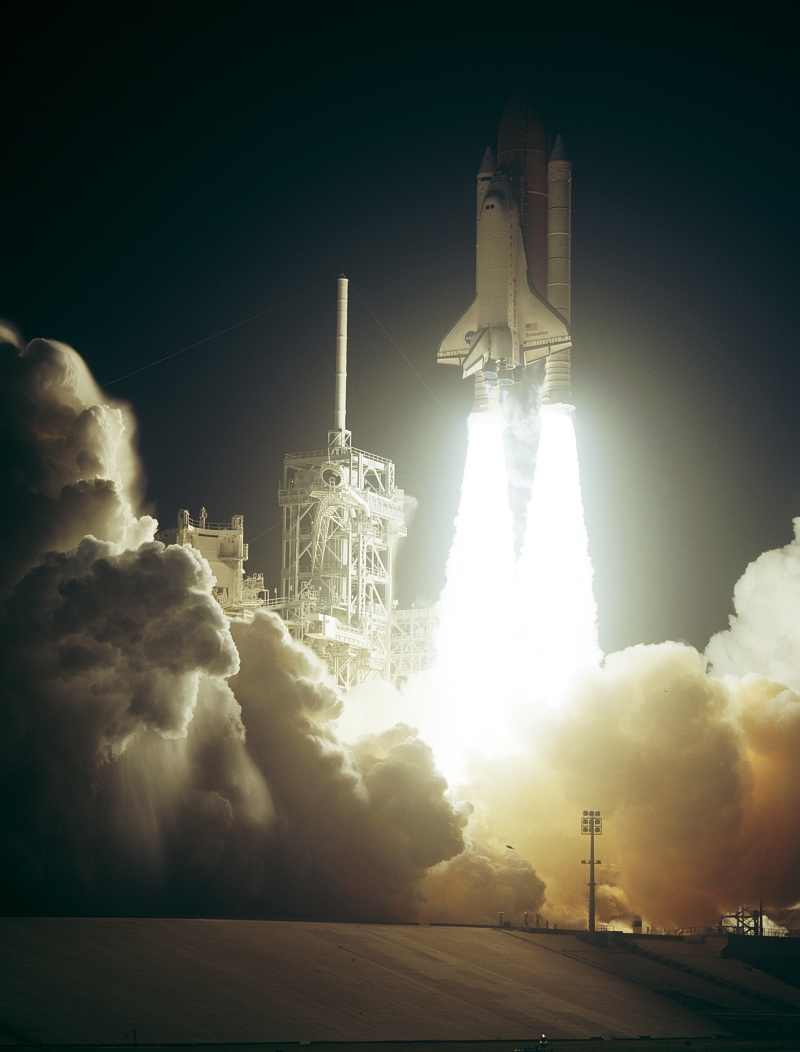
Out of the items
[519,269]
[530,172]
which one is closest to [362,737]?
[519,269]

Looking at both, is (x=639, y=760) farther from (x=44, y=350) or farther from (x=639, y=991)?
(x=44, y=350)

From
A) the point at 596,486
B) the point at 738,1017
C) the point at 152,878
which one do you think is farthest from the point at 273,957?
the point at 596,486

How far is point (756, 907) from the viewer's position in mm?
75438

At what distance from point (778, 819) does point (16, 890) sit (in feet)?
118

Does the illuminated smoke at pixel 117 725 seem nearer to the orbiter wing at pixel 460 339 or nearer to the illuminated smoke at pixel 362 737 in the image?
the illuminated smoke at pixel 362 737

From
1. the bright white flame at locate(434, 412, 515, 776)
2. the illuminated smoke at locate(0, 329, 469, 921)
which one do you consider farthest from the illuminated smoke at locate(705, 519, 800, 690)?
the illuminated smoke at locate(0, 329, 469, 921)

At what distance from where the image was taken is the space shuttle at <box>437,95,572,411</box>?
7088 cm

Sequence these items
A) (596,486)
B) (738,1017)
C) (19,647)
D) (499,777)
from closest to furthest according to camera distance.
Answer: (19,647), (738,1017), (499,777), (596,486)

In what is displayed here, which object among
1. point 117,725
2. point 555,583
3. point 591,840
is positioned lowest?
point 591,840

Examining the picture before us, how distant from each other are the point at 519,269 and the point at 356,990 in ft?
110

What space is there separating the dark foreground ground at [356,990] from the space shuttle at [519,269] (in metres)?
24.1

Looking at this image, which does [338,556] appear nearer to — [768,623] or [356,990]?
[768,623]

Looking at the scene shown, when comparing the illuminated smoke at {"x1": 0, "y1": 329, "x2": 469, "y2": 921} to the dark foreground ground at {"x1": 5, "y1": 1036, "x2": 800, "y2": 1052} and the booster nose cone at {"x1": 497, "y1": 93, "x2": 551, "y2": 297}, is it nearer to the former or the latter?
the dark foreground ground at {"x1": 5, "y1": 1036, "x2": 800, "y2": 1052}

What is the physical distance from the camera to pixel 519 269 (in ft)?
236
